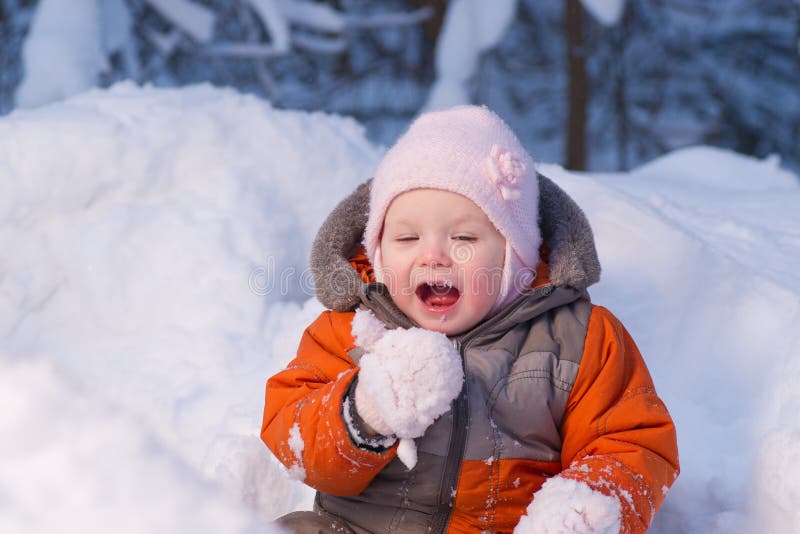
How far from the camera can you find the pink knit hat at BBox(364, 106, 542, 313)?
1.72 meters

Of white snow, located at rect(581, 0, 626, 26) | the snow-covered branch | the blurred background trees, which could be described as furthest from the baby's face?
the snow-covered branch

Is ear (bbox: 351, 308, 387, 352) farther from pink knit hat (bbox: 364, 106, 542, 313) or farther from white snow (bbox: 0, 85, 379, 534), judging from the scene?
white snow (bbox: 0, 85, 379, 534)

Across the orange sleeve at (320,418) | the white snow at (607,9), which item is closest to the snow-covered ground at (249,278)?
the orange sleeve at (320,418)

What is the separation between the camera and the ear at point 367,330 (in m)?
1.75

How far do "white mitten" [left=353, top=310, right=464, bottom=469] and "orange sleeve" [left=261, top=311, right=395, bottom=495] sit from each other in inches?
2.5

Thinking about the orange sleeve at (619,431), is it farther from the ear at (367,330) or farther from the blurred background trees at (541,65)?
the blurred background trees at (541,65)

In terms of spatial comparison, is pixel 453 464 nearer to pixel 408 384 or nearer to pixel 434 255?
pixel 408 384

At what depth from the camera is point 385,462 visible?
5.01 ft

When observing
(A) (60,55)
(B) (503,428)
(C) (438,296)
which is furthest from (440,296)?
(A) (60,55)

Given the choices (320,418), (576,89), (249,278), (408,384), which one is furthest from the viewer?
(576,89)

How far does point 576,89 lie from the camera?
7727mm

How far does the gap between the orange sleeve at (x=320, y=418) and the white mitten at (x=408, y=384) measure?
2.5 inches

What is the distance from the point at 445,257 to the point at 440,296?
0.09m

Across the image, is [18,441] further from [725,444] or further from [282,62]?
[282,62]
